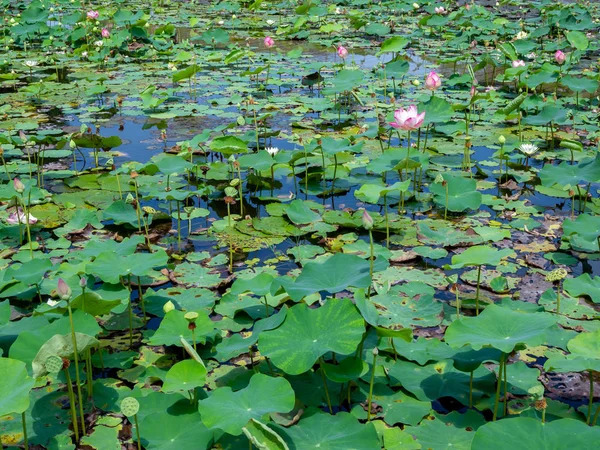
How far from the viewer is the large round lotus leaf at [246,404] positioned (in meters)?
1.71

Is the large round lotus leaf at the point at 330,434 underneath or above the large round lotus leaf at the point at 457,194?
above

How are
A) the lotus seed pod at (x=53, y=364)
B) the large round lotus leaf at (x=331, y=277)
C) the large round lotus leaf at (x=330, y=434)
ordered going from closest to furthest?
Result: the large round lotus leaf at (x=330, y=434)
the lotus seed pod at (x=53, y=364)
the large round lotus leaf at (x=331, y=277)

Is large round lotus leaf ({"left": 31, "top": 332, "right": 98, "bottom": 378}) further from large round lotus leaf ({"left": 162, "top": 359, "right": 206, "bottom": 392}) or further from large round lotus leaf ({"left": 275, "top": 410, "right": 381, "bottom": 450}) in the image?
large round lotus leaf ({"left": 275, "top": 410, "right": 381, "bottom": 450})

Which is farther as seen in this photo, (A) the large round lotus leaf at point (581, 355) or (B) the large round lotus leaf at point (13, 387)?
(A) the large round lotus leaf at point (581, 355)

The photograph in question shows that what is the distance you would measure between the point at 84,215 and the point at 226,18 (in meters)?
7.77

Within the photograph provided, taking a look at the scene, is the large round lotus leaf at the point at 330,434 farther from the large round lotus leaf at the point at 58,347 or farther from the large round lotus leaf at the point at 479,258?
the large round lotus leaf at the point at 479,258

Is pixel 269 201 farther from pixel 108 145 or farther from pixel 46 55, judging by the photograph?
pixel 46 55

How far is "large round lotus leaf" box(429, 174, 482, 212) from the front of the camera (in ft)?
11.3

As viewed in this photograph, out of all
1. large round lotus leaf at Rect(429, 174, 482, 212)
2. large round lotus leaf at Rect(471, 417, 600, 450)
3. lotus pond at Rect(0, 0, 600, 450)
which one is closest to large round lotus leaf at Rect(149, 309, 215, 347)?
lotus pond at Rect(0, 0, 600, 450)

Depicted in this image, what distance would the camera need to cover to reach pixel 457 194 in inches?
139

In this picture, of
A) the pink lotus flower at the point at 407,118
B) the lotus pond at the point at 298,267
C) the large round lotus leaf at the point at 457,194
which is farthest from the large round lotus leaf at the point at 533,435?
the pink lotus flower at the point at 407,118

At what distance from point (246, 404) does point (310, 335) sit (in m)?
0.31

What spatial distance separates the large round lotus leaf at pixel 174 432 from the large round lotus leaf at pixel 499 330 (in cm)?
78

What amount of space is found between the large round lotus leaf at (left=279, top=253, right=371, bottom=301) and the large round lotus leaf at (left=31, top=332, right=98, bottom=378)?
0.66m
